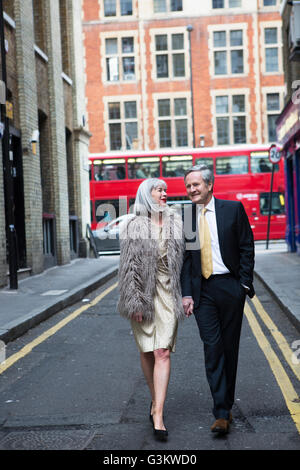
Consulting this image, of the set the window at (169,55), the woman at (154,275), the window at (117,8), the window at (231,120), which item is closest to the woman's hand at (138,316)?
the woman at (154,275)

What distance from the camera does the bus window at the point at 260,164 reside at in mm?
30281

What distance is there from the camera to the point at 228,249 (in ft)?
15.2

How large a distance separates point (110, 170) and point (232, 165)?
567 cm

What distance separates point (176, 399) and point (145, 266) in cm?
146

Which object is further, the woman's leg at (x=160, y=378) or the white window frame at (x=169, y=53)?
the white window frame at (x=169, y=53)

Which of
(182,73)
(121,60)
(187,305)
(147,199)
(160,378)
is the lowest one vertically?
(160,378)

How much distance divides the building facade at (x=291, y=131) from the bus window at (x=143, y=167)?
30.0ft

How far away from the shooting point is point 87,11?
140 ft

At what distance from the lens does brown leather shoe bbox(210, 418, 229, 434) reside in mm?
4430

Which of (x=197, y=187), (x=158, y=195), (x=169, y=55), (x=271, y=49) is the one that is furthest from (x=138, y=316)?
(x=271, y=49)

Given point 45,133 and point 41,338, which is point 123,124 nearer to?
point 45,133

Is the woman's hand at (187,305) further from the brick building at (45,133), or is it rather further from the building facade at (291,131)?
the building facade at (291,131)

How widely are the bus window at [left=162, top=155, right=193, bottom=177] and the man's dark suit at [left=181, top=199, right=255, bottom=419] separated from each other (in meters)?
25.8
